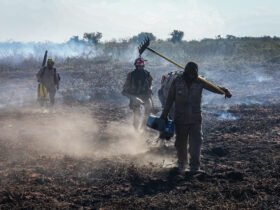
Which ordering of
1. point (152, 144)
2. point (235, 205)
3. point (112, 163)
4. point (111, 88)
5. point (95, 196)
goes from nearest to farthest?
point (235, 205)
point (95, 196)
point (112, 163)
point (152, 144)
point (111, 88)

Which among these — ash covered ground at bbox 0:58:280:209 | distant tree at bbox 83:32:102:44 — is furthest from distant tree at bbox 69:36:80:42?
ash covered ground at bbox 0:58:280:209

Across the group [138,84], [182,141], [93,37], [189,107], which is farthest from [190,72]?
[93,37]

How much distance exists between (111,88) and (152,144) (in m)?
9.18

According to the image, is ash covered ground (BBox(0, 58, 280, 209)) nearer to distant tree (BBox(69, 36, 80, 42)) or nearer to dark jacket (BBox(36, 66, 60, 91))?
dark jacket (BBox(36, 66, 60, 91))

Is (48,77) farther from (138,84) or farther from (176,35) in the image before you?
(176,35)

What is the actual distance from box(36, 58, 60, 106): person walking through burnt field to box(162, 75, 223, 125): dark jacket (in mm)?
7082

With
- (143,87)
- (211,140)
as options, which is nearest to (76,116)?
(143,87)

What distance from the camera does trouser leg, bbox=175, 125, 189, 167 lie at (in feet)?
16.6

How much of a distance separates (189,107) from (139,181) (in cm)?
139

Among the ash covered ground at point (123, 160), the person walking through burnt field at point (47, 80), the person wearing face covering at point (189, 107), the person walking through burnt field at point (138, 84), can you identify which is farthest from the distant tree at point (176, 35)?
the person wearing face covering at point (189, 107)

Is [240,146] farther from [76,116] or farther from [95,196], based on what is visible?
[76,116]

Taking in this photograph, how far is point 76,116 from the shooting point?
35.5ft

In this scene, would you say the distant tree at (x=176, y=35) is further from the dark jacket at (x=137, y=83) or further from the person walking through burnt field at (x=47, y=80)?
the dark jacket at (x=137, y=83)

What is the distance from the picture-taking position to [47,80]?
441 inches
